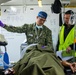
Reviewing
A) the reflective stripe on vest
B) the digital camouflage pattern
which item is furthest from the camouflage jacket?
the digital camouflage pattern

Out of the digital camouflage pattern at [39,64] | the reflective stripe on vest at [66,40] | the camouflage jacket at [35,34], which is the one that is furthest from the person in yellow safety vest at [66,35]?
the digital camouflage pattern at [39,64]

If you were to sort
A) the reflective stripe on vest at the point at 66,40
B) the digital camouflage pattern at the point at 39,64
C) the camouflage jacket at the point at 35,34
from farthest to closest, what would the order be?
the reflective stripe on vest at the point at 66,40 < the camouflage jacket at the point at 35,34 < the digital camouflage pattern at the point at 39,64

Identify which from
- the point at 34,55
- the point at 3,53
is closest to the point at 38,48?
the point at 34,55

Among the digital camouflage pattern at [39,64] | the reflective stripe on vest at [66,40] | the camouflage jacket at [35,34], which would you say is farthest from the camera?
the reflective stripe on vest at [66,40]

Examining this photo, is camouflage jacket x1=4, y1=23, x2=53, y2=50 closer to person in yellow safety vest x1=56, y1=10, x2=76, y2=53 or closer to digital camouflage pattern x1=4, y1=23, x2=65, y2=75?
person in yellow safety vest x1=56, y1=10, x2=76, y2=53

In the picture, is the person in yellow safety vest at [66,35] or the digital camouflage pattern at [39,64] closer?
the digital camouflage pattern at [39,64]

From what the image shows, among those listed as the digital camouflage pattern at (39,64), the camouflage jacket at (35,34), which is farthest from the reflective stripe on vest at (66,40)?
the digital camouflage pattern at (39,64)

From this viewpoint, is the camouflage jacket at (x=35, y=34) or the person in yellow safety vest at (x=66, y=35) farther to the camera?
the person in yellow safety vest at (x=66, y=35)

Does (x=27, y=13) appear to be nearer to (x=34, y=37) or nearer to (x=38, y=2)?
(x=38, y=2)

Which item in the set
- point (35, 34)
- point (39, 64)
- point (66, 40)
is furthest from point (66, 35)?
point (39, 64)

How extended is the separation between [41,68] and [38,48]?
→ 0.39 metres

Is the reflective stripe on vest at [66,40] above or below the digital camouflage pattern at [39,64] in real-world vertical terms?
below

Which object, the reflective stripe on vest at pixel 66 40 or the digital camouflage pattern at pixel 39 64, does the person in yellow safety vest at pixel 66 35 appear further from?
the digital camouflage pattern at pixel 39 64

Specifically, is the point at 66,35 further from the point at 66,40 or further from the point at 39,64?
the point at 39,64
